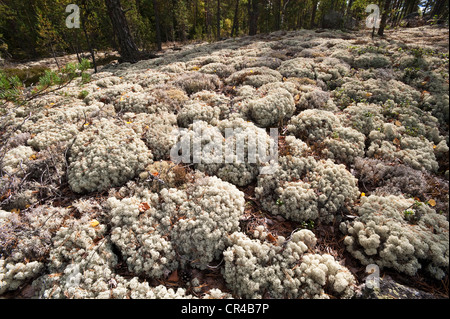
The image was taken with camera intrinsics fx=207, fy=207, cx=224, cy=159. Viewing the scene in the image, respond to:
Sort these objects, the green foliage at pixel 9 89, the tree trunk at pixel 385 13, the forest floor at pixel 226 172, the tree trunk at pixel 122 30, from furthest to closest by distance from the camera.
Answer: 1. the tree trunk at pixel 385 13
2. the tree trunk at pixel 122 30
3. the green foliage at pixel 9 89
4. the forest floor at pixel 226 172

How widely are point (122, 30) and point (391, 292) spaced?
1510 centimetres

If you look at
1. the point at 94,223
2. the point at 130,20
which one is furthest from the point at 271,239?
the point at 130,20

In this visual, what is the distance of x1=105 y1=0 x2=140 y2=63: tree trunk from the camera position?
434 inches

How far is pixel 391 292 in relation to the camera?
9.62 ft

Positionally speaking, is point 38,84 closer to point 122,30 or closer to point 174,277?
point 174,277

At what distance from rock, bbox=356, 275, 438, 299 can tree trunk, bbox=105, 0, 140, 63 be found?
1474 centimetres

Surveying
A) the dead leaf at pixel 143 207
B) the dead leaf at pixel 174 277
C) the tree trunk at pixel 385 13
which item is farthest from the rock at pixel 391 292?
the tree trunk at pixel 385 13

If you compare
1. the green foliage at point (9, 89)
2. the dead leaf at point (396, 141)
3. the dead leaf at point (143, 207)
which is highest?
the green foliage at point (9, 89)

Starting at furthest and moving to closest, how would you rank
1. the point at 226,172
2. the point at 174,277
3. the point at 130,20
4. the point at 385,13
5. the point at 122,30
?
the point at 130,20 → the point at 385,13 → the point at 122,30 → the point at 226,172 → the point at 174,277

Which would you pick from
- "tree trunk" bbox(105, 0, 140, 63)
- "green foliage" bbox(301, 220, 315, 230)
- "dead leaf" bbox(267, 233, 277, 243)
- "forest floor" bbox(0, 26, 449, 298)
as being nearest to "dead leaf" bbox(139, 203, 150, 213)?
"forest floor" bbox(0, 26, 449, 298)

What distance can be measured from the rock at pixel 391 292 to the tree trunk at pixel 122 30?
580 inches

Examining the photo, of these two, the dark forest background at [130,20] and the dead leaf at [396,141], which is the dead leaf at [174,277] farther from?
the dark forest background at [130,20]

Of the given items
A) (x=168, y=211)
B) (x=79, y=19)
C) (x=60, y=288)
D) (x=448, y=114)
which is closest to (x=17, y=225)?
(x=60, y=288)

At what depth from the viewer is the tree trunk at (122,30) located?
11.0 m
